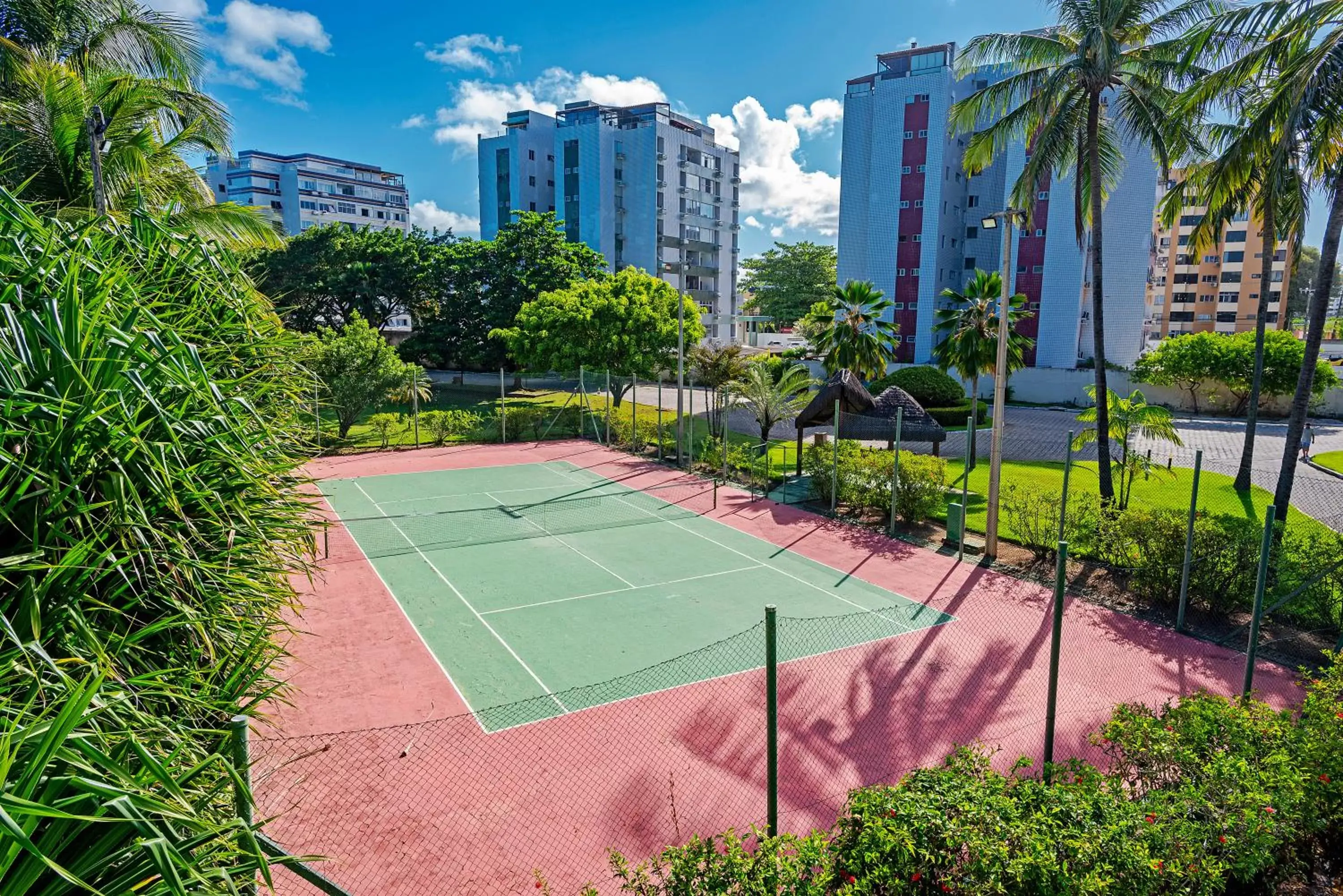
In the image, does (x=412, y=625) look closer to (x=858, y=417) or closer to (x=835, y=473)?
(x=835, y=473)

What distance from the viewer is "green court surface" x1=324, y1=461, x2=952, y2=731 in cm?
1041

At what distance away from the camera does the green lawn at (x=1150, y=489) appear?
19.2 m

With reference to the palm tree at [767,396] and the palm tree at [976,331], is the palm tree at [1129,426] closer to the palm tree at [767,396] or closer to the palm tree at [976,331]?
the palm tree at [976,331]

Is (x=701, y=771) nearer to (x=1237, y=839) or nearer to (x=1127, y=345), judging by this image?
(x=1237, y=839)

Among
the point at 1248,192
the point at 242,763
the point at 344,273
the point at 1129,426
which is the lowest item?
the point at 242,763

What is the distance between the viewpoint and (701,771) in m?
8.04

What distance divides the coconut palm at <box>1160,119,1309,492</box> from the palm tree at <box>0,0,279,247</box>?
1707 centimetres

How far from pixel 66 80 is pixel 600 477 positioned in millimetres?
15338

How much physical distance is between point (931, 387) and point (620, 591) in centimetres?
2642

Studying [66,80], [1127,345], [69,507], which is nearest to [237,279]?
[69,507]

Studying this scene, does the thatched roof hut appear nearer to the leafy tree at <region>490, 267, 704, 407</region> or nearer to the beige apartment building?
the leafy tree at <region>490, 267, 704, 407</region>

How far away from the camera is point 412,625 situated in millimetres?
12117

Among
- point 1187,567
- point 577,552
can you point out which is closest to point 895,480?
point 1187,567

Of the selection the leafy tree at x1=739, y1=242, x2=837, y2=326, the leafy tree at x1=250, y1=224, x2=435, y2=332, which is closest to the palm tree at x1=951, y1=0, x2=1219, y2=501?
the leafy tree at x1=250, y1=224, x2=435, y2=332
